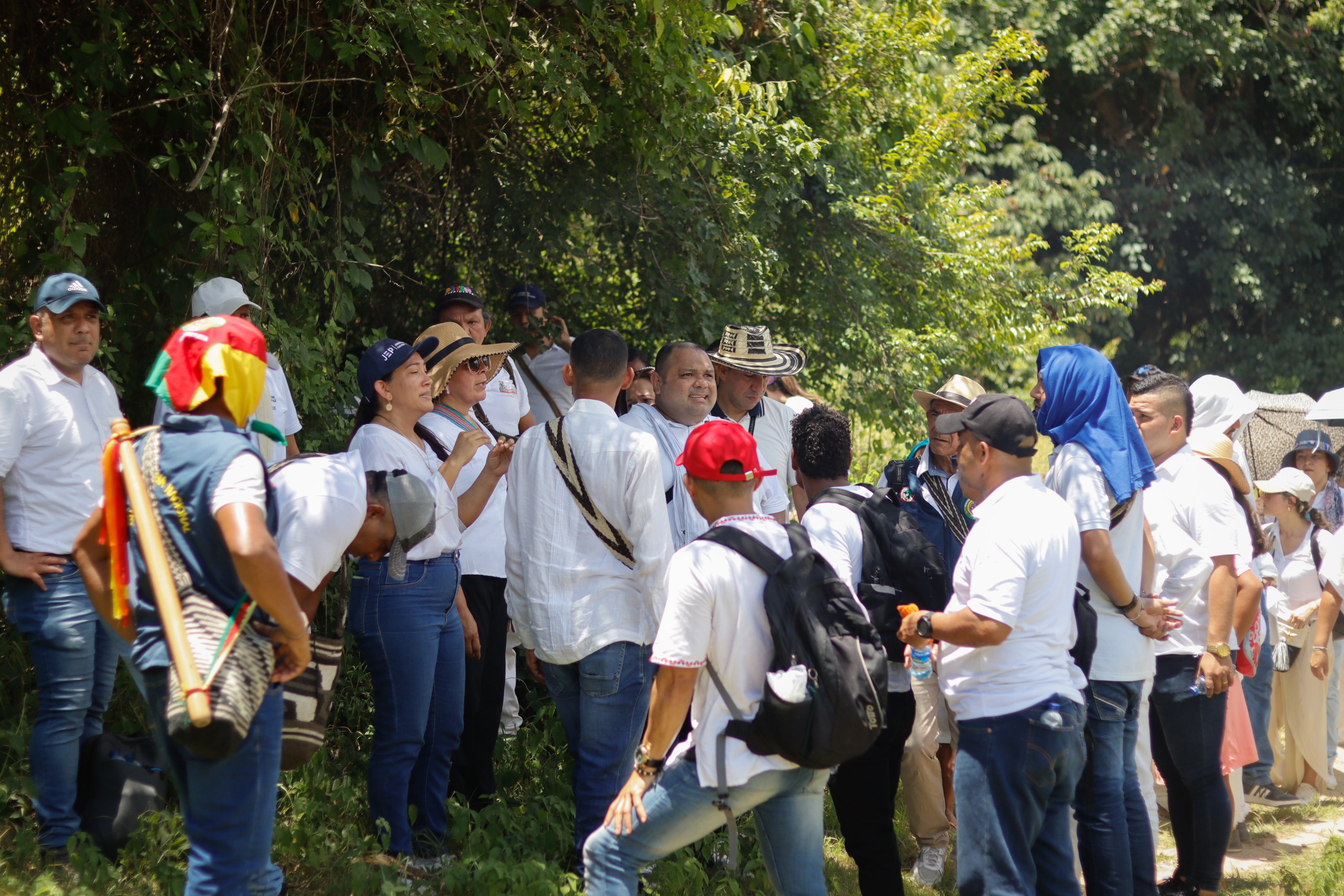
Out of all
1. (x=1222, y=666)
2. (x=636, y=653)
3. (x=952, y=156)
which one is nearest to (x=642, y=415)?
(x=636, y=653)

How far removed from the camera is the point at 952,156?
847 cm

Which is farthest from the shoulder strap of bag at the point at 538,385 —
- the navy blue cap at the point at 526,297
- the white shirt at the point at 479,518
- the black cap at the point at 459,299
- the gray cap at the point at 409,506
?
the gray cap at the point at 409,506

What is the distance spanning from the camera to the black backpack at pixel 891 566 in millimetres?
3744

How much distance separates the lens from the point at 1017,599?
3090 millimetres

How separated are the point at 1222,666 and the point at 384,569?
120 inches

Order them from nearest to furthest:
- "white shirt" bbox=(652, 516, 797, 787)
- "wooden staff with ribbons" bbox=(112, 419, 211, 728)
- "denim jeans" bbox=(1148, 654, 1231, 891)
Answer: "wooden staff with ribbons" bbox=(112, 419, 211, 728)
"white shirt" bbox=(652, 516, 797, 787)
"denim jeans" bbox=(1148, 654, 1231, 891)

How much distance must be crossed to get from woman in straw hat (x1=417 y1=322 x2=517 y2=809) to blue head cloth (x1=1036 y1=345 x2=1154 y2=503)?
207 cm

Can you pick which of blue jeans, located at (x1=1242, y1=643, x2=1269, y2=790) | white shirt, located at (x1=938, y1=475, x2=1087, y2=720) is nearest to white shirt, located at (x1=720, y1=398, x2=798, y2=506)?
white shirt, located at (x1=938, y1=475, x2=1087, y2=720)

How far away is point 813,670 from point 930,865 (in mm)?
2183

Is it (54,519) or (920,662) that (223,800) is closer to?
(54,519)

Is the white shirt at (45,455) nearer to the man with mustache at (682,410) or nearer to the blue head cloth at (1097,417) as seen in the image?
the man with mustache at (682,410)

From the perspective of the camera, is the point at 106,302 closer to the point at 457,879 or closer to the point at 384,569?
the point at 384,569

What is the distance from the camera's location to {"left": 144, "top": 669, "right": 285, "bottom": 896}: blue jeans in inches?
101

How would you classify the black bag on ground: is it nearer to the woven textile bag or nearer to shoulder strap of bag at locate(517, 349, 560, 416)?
the woven textile bag
